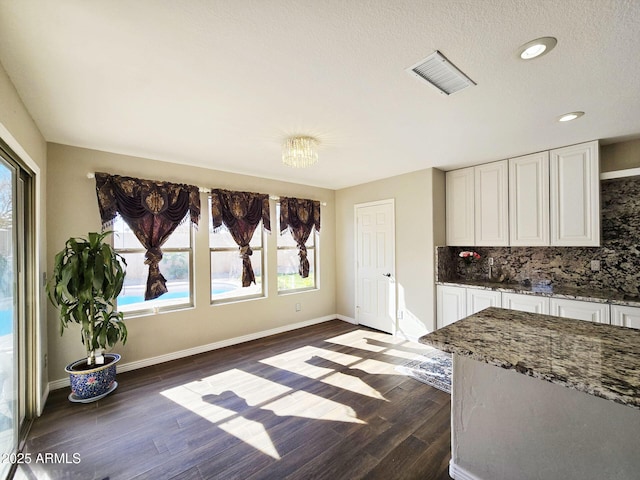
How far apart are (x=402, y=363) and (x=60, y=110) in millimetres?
4141

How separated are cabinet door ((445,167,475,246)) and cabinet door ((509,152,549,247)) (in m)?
0.48

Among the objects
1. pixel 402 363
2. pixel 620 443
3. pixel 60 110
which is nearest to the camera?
pixel 620 443

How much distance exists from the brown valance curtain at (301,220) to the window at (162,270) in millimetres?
1503

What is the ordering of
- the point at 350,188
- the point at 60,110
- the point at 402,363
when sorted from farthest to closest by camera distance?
the point at 350,188, the point at 402,363, the point at 60,110

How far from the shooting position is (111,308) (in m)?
3.05

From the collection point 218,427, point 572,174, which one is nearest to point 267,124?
point 218,427

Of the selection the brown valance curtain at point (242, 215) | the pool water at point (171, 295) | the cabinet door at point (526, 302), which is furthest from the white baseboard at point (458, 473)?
the pool water at point (171, 295)

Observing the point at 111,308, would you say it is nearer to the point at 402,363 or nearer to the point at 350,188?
the point at 402,363

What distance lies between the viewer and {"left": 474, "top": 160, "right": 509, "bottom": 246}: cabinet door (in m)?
3.50

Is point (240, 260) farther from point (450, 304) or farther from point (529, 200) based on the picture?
point (529, 200)

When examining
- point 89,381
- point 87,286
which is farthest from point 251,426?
point 87,286

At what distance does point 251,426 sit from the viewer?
218 cm

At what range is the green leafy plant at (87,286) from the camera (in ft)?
7.94

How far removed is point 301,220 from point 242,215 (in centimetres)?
109
